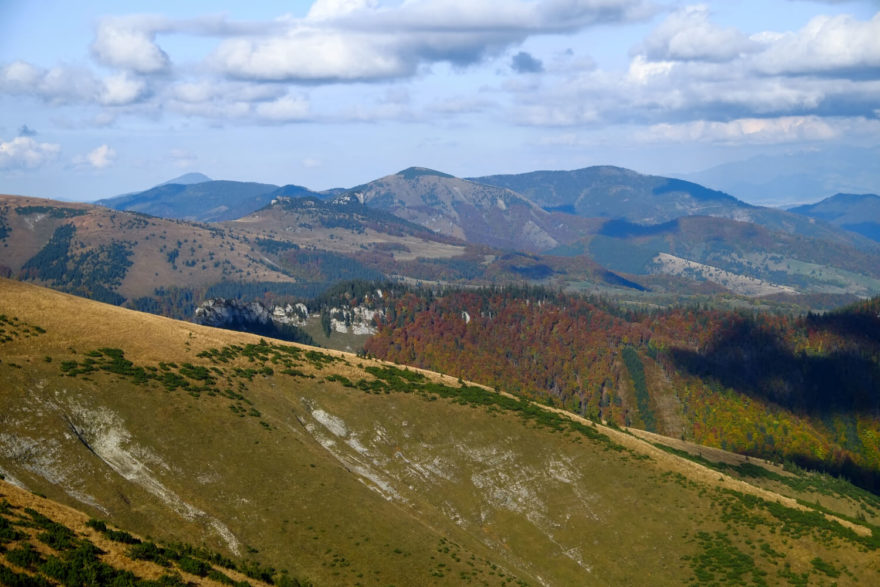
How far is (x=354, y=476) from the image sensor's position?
4281 inches

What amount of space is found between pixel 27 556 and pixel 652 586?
3132 inches

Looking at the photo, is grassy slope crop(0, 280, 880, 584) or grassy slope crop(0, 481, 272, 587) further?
grassy slope crop(0, 280, 880, 584)

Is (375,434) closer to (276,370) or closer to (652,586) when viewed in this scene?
(276,370)

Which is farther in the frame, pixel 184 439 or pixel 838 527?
pixel 838 527

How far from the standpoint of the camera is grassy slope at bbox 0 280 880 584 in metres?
84.4

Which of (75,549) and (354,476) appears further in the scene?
(354,476)

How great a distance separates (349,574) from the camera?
261ft

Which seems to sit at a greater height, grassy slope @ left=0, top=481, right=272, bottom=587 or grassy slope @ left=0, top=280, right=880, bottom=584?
grassy slope @ left=0, top=481, right=272, bottom=587

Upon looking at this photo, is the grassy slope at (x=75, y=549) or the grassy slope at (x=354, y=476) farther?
the grassy slope at (x=354, y=476)

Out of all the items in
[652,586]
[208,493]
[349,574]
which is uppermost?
[208,493]

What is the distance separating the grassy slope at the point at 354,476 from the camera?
8444 centimetres

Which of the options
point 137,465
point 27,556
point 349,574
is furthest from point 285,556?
point 27,556

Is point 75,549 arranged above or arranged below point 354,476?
above

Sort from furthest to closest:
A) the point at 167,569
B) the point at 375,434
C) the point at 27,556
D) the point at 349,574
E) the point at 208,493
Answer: the point at 375,434 → the point at 208,493 → the point at 349,574 → the point at 167,569 → the point at 27,556
